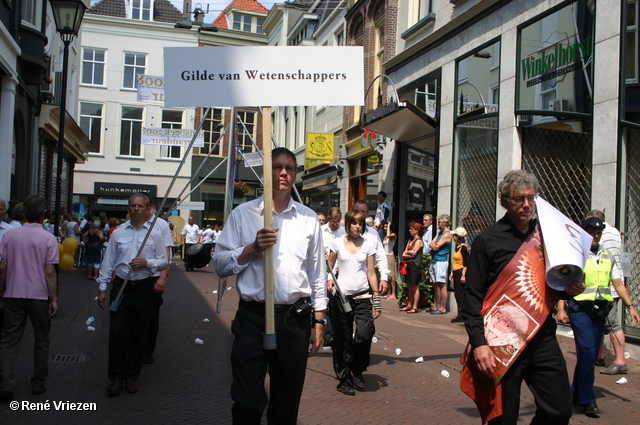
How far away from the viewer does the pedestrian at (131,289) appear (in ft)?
19.9

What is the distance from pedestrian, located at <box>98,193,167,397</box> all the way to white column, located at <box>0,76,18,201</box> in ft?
29.9

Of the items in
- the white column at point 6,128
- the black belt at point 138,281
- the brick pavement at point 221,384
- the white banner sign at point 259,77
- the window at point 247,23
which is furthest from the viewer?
the window at point 247,23

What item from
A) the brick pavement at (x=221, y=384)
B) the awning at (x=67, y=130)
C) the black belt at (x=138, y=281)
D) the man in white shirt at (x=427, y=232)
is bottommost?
the brick pavement at (x=221, y=384)

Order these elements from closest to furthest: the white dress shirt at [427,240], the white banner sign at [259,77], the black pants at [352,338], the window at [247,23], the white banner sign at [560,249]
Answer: the white banner sign at [560,249], the white banner sign at [259,77], the black pants at [352,338], the white dress shirt at [427,240], the window at [247,23]

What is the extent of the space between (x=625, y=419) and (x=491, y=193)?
6641 millimetres

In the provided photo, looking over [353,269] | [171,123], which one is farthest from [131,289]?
[171,123]

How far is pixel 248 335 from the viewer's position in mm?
3641

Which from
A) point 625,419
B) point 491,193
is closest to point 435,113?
point 491,193

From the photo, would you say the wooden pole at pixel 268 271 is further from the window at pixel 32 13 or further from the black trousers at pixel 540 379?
the window at pixel 32 13

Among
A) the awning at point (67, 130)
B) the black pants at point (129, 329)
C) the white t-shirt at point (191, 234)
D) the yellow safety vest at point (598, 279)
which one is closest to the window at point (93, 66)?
the awning at point (67, 130)

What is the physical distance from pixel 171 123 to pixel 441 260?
30262 mm

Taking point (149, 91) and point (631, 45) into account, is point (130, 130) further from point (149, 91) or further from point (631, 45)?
point (631, 45)

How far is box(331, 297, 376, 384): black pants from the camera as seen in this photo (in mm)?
6418

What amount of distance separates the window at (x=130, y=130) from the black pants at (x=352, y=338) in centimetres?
3513
